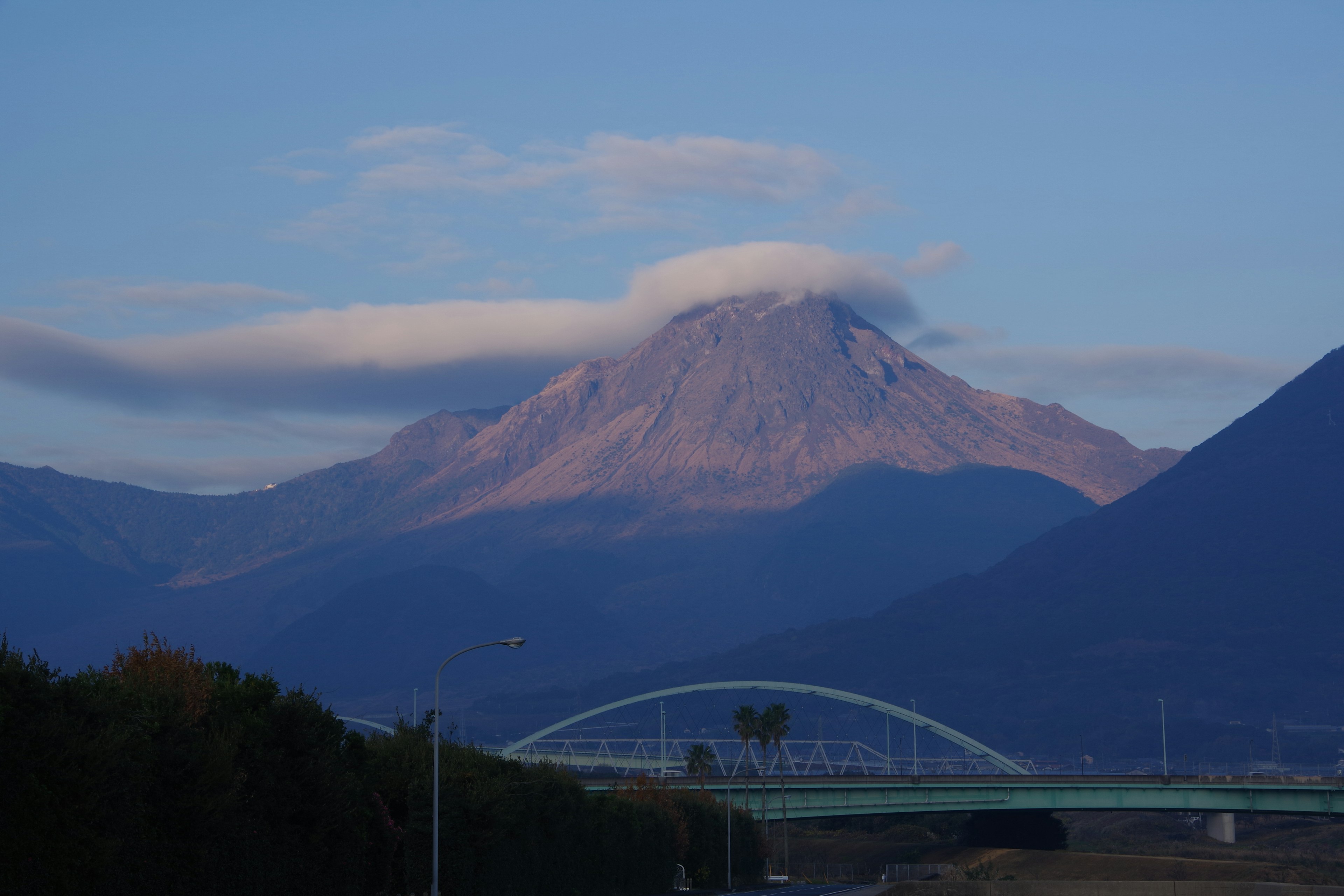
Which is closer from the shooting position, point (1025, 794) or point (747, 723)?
point (747, 723)

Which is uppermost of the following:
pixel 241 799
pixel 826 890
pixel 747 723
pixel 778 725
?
pixel 747 723

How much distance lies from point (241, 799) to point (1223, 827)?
146m

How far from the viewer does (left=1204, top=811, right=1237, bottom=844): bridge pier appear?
167 meters

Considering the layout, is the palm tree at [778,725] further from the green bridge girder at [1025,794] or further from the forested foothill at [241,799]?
the forested foothill at [241,799]

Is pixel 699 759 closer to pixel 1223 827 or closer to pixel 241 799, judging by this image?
pixel 1223 827

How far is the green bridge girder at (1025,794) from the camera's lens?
146000 mm

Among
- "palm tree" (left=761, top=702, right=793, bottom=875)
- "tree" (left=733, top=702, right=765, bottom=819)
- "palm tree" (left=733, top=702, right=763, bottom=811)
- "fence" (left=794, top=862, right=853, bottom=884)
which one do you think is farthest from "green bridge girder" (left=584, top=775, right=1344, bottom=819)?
"palm tree" (left=733, top=702, right=763, bottom=811)

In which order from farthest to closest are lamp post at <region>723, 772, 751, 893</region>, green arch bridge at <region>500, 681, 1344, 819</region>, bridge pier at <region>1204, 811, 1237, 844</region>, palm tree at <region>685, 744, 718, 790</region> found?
bridge pier at <region>1204, 811, 1237, 844</region> < palm tree at <region>685, 744, 718, 790</region> < green arch bridge at <region>500, 681, 1344, 819</region> < lamp post at <region>723, 772, 751, 893</region>

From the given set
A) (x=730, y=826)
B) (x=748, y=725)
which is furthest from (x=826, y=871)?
(x=730, y=826)

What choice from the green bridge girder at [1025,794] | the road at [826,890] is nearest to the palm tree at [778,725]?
the green bridge girder at [1025,794]

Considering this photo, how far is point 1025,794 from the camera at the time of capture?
15425 centimetres

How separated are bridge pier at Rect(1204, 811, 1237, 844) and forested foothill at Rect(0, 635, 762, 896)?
10350 centimetres

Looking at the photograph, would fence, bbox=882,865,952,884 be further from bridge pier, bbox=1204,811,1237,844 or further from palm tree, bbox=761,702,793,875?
bridge pier, bbox=1204,811,1237,844

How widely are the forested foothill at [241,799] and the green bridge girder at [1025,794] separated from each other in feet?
223
